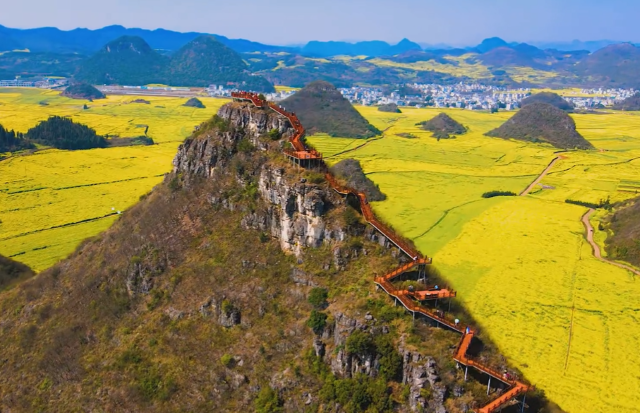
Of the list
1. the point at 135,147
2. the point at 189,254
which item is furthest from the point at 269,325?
the point at 135,147

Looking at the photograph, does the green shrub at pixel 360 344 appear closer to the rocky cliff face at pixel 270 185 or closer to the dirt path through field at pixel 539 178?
the rocky cliff face at pixel 270 185

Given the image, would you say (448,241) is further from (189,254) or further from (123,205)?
(123,205)

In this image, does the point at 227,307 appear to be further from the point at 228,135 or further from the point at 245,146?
the point at 228,135

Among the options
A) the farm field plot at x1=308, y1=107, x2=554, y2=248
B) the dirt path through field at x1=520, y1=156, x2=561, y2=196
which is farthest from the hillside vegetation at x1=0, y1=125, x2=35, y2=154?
the dirt path through field at x1=520, y1=156, x2=561, y2=196

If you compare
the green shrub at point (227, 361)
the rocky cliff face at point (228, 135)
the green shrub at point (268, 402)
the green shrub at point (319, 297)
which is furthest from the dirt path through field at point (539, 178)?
the green shrub at point (268, 402)

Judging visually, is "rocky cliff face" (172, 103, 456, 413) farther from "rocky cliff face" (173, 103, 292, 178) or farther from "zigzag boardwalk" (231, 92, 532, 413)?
"zigzag boardwalk" (231, 92, 532, 413)

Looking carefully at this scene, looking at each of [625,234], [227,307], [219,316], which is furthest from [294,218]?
[625,234]
